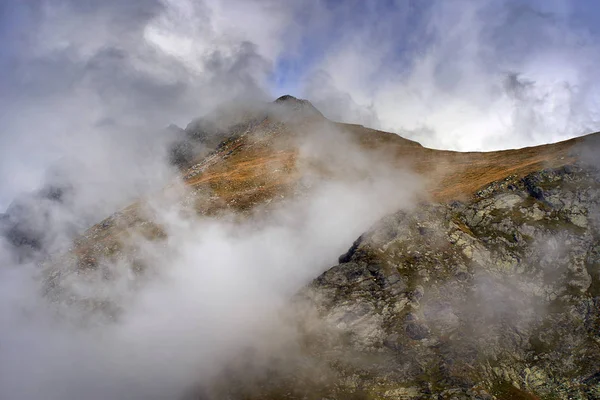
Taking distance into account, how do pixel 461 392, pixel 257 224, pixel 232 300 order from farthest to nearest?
pixel 257 224 < pixel 232 300 < pixel 461 392

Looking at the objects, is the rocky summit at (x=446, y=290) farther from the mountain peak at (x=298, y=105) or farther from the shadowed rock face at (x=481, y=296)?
the mountain peak at (x=298, y=105)

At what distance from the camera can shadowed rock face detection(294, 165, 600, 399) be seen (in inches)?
1293

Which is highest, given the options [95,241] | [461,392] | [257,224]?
[95,241]

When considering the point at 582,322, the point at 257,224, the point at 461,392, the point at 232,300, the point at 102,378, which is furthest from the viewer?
the point at 257,224

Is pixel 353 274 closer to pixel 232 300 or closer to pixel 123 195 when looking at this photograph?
pixel 232 300

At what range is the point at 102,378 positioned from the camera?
3900 cm

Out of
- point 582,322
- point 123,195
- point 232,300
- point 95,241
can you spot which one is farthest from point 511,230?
point 123,195

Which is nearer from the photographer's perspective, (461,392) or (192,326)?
(461,392)

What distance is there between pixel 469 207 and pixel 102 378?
42441mm

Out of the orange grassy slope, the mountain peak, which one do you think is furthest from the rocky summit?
the mountain peak

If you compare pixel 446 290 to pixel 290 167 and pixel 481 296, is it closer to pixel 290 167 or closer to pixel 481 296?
pixel 481 296

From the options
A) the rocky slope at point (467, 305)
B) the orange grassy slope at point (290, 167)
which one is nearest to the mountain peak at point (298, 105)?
the orange grassy slope at point (290, 167)

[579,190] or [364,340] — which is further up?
[579,190]

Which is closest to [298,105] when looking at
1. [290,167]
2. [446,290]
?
[290,167]
